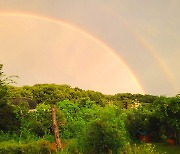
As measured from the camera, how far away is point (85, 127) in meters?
18.8

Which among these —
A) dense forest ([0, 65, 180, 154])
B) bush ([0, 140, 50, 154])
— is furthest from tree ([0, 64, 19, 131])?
bush ([0, 140, 50, 154])

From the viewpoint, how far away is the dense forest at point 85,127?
1705cm

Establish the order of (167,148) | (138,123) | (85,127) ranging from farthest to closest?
(138,123), (167,148), (85,127)

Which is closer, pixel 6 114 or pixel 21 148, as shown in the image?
pixel 21 148

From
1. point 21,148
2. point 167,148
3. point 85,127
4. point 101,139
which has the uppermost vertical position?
point 85,127

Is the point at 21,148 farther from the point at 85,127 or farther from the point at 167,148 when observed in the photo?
the point at 167,148

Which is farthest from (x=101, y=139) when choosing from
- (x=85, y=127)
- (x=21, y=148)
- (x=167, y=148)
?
(x=167, y=148)

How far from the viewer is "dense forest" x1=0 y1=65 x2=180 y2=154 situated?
17.0 meters

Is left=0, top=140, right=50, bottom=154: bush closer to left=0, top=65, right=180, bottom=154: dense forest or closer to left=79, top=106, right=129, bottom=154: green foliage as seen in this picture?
left=0, top=65, right=180, bottom=154: dense forest

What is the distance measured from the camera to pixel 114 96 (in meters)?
82.1

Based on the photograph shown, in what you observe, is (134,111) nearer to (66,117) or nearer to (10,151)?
(66,117)

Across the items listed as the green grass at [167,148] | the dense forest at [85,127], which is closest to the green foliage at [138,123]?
the dense forest at [85,127]

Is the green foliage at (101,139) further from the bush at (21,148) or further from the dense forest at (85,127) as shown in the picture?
the bush at (21,148)

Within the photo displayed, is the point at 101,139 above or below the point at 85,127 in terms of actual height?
below
